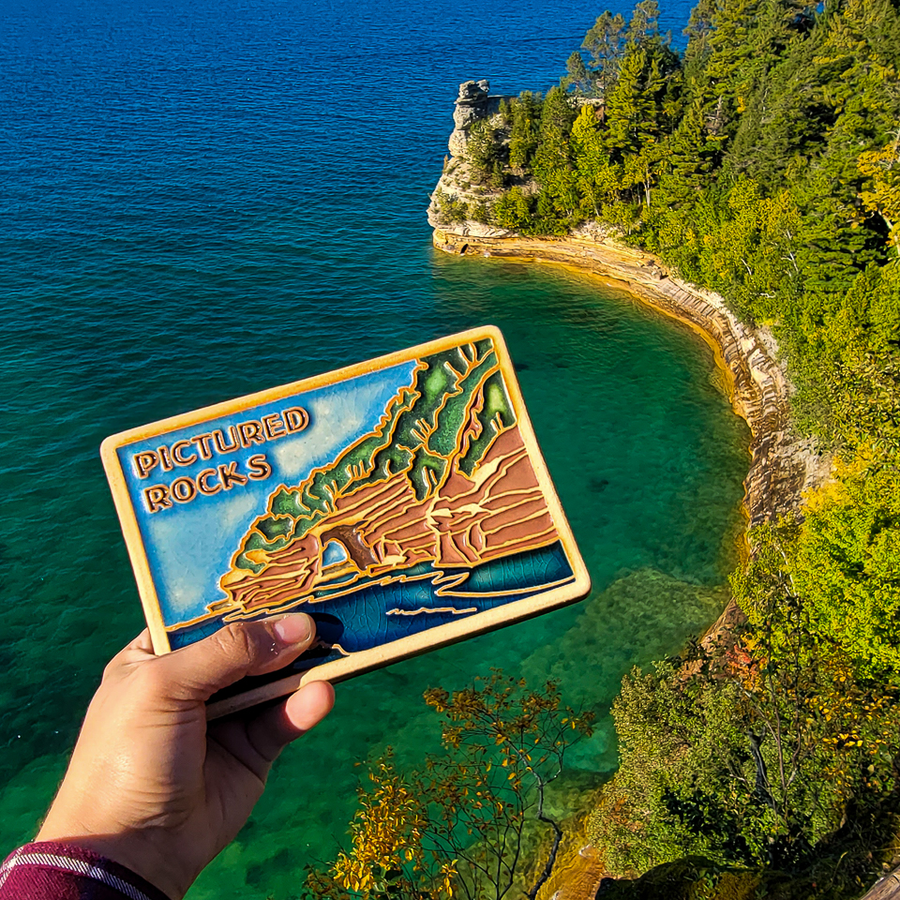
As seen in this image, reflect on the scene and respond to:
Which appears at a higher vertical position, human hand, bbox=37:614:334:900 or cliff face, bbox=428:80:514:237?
cliff face, bbox=428:80:514:237

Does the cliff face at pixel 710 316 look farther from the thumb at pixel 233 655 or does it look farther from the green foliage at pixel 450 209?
the thumb at pixel 233 655

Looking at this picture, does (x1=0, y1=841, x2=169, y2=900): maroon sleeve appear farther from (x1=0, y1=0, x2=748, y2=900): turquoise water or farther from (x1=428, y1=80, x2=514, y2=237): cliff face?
(x1=428, y1=80, x2=514, y2=237): cliff face

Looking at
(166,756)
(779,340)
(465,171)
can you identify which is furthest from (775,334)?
(166,756)

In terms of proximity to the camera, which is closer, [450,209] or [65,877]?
[65,877]

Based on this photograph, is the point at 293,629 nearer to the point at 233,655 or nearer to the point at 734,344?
the point at 233,655

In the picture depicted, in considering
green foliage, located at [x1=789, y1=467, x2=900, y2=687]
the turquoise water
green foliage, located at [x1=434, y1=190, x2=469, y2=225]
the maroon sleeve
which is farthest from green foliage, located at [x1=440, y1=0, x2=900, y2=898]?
the maroon sleeve

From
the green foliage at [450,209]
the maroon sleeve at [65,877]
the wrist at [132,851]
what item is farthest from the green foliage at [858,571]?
the green foliage at [450,209]
